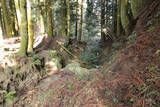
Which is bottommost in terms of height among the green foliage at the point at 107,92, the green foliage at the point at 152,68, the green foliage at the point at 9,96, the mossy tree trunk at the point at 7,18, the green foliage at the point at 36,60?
the green foliage at the point at 9,96

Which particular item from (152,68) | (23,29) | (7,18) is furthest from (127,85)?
(7,18)

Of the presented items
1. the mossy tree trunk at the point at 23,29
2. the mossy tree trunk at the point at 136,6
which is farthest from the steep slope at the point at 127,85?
the mossy tree trunk at the point at 23,29

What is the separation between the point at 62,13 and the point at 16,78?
32.0ft

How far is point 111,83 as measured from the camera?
3711mm

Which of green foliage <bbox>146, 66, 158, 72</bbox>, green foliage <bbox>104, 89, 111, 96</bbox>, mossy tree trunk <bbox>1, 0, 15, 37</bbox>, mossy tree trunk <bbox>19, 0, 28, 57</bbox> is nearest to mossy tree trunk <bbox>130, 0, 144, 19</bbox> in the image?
green foliage <bbox>146, 66, 158, 72</bbox>

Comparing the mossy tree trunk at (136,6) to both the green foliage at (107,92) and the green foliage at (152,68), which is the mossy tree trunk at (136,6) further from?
the green foliage at (107,92)

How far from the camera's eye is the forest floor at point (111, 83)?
123 inches

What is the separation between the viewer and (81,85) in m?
4.51

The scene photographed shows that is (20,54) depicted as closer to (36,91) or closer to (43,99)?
(36,91)

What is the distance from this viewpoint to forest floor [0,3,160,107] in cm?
313

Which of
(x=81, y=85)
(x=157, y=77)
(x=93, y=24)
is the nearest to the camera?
(x=157, y=77)

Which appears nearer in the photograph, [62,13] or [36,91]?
[36,91]

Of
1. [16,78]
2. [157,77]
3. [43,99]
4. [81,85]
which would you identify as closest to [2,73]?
[16,78]

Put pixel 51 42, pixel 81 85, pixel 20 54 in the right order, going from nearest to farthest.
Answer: pixel 81 85 → pixel 20 54 → pixel 51 42
